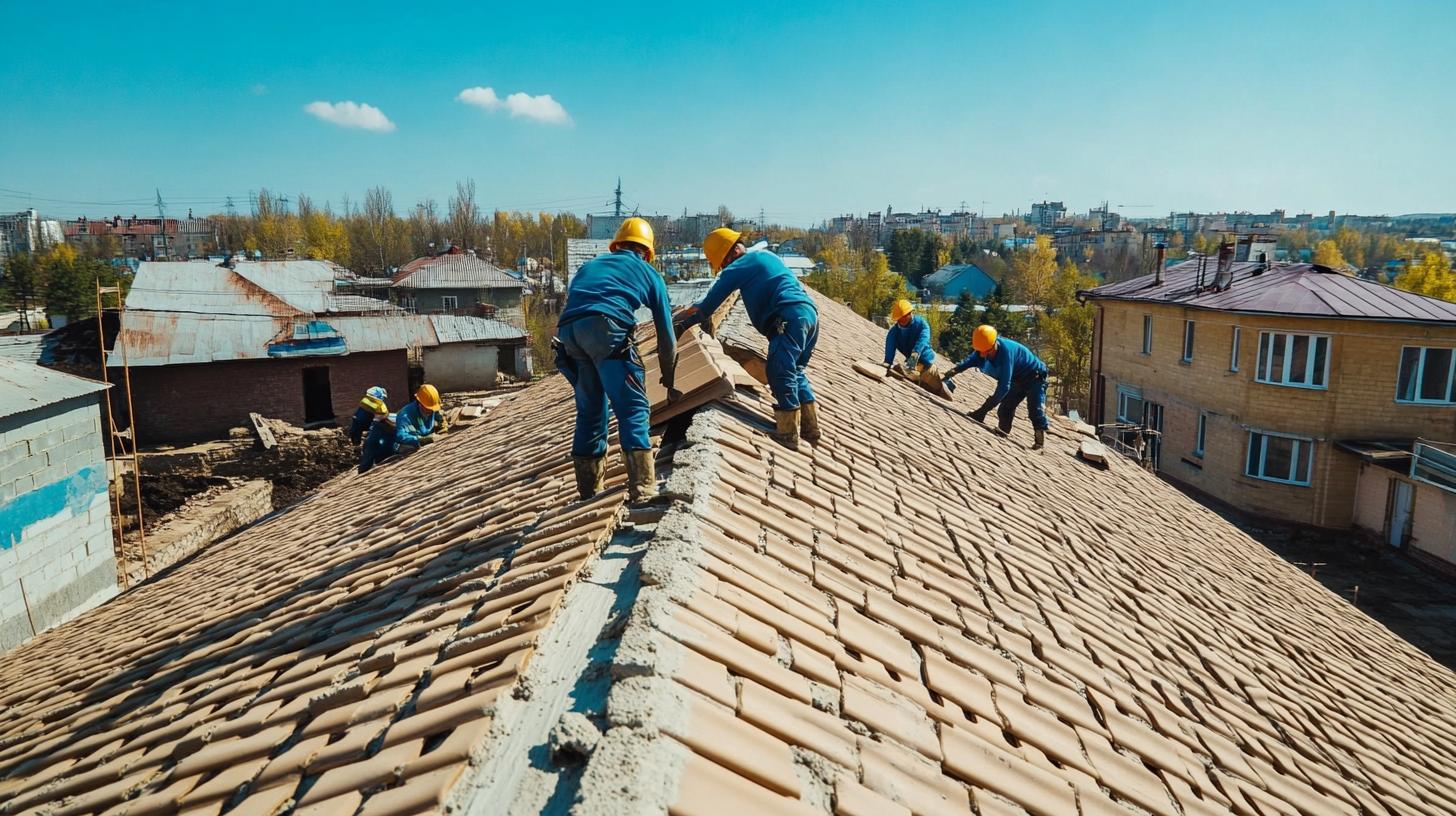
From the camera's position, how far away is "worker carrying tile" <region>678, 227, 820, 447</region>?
4.82 metres

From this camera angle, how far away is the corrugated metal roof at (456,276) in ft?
166

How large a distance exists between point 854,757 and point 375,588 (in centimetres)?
268

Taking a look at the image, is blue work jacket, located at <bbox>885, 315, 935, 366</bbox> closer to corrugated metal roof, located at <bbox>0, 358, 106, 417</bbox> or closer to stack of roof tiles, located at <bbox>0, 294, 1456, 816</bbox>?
stack of roof tiles, located at <bbox>0, 294, 1456, 816</bbox>

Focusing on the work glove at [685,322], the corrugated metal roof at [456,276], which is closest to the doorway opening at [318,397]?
the corrugated metal roof at [456,276]

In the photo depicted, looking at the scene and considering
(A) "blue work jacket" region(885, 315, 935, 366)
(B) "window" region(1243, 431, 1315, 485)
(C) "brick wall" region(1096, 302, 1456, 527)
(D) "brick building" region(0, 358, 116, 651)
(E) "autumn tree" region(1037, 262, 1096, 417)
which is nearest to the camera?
(A) "blue work jacket" region(885, 315, 935, 366)

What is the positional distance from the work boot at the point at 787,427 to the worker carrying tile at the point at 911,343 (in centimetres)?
556

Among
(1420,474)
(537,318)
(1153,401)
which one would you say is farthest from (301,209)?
(1420,474)

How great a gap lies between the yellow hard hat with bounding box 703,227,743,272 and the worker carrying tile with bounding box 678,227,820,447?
0.07ft

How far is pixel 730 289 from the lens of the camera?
4.98m

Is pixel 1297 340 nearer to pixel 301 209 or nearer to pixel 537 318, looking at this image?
pixel 537 318

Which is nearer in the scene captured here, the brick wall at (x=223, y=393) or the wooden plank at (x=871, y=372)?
the wooden plank at (x=871, y=372)

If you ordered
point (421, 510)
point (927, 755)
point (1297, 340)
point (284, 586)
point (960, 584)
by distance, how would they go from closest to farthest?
point (927, 755), point (960, 584), point (284, 586), point (421, 510), point (1297, 340)

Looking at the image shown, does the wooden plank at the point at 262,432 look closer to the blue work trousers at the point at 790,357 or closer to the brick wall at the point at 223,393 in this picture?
the brick wall at the point at 223,393

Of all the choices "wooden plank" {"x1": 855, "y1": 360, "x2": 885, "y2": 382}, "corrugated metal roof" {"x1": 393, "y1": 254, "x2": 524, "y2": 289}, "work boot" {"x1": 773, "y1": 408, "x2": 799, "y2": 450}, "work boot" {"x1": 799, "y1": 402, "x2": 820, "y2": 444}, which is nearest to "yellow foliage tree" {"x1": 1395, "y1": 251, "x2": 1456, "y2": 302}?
"wooden plank" {"x1": 855, "y1": 360, "x2": 885, "y2": 382}
